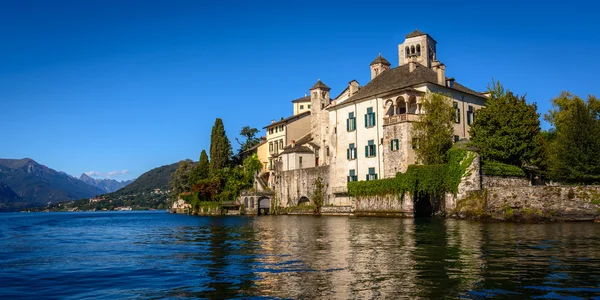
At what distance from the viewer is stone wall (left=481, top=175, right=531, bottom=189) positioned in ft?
145

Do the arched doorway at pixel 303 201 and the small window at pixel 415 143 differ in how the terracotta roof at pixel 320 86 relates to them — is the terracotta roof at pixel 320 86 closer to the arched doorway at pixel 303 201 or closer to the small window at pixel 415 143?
the arched doorway at pixel 303 201

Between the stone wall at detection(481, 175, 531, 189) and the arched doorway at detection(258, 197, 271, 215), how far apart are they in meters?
35.6

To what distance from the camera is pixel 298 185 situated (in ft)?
215

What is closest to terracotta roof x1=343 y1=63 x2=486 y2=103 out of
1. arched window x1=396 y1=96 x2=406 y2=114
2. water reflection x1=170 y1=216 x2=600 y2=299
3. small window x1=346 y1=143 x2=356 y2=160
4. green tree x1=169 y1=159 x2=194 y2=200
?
arched window x1=396 y1=96 x2=406 y2=114

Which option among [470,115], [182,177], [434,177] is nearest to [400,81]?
[470,115]

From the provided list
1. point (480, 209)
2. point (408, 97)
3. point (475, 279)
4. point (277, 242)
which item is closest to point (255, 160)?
point (408, 97)

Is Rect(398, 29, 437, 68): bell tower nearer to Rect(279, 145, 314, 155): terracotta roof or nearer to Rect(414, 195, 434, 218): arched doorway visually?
Rect(279, 145, 314, 155): terracotta roof

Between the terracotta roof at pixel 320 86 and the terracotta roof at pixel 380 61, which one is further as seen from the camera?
the terracotta roof at pixel 320 86

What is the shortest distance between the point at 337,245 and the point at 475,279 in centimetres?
987

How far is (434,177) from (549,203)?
10.7 m

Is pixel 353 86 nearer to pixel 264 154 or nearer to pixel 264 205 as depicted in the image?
pixel 264 205

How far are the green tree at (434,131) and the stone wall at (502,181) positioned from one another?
5368 millimetres

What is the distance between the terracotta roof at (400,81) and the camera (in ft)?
180

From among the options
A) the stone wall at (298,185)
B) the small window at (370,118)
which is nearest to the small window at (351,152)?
the small window at (370,118)
